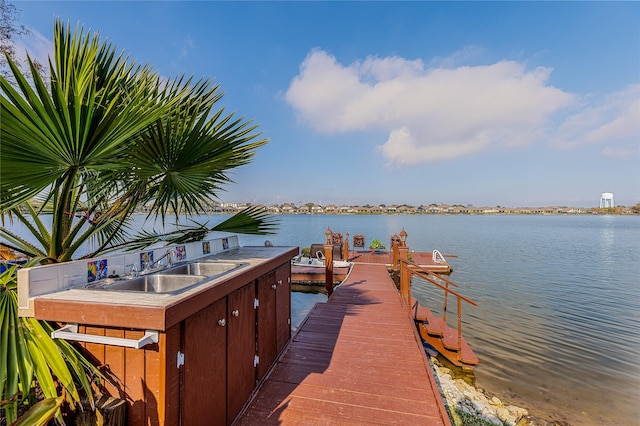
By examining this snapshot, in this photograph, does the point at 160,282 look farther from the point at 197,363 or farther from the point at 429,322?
the point at 429,322

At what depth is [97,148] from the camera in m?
1.91

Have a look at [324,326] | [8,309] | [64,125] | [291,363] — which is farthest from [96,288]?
[324,326]

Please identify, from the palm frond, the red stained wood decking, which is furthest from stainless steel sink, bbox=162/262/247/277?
the red stained wood decking

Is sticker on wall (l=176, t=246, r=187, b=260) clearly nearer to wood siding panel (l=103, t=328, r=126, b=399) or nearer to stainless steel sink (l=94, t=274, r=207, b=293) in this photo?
stainless steel sink (l=94, t=274, r=207, b=293)

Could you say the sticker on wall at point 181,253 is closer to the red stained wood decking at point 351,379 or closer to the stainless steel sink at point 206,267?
the stainless steel sink at point 206,267

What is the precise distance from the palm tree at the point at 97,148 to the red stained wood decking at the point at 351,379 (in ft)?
5.74

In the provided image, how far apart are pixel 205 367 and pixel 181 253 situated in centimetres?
165

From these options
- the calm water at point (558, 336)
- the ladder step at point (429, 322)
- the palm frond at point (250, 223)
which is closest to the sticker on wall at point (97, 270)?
the palm frond at point (250, 223)

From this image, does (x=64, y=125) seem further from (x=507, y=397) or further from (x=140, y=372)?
(x=507, y=397)

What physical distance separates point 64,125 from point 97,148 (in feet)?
0.67

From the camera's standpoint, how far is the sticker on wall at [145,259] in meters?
2.75

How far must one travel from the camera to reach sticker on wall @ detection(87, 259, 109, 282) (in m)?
2.18

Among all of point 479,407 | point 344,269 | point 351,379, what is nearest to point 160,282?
point 351,379

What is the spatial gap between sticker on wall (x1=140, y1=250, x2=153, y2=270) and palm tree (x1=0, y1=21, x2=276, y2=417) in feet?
1.41
